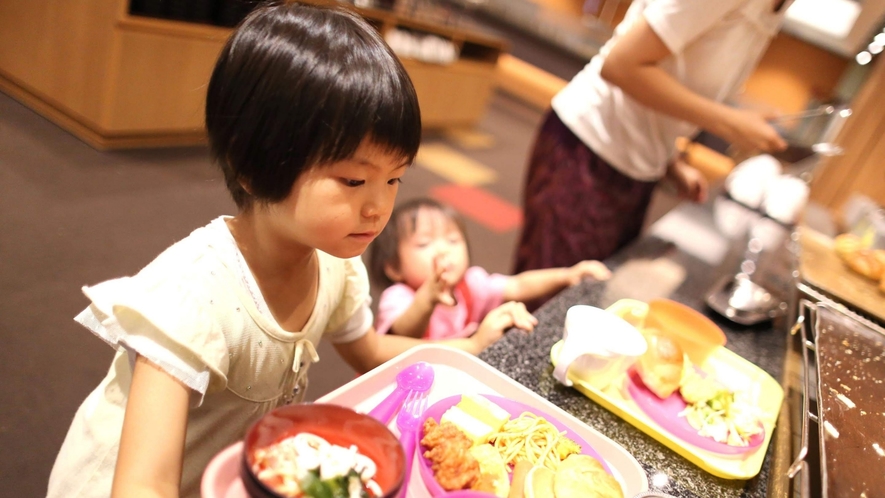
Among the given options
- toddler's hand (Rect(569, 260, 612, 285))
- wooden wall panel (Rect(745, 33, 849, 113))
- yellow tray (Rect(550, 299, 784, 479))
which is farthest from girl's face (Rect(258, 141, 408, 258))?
wooden wall panel (Rect(745, 33, 849, 113))

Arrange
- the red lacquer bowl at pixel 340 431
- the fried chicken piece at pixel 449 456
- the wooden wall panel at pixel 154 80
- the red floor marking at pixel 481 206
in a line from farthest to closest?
the red floor marking at pixel 481 206
the wooden wall panel at pixel 154 80
the fried chicken piece at pixel 449 456
the red lacquer bowl at pixel 340 431

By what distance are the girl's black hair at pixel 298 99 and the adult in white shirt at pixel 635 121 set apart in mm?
697

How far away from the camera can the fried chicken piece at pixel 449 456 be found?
0.57m

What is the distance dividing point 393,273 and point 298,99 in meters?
0.91

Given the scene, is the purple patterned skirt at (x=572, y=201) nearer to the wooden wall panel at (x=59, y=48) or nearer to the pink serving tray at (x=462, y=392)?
the pink serving tray at (x=462, y=392)

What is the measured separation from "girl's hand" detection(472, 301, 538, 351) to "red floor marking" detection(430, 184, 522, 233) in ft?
8.01

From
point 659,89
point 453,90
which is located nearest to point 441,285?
point 659,89

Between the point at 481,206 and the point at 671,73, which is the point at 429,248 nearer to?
the point at 671,73

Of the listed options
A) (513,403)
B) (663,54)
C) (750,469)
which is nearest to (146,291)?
(513,403)

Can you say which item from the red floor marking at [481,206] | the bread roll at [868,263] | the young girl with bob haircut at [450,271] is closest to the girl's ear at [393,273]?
the young girl with bob haircut at [450,271]

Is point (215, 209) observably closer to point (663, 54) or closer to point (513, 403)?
point (513, 403)

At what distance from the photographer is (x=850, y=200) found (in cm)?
255

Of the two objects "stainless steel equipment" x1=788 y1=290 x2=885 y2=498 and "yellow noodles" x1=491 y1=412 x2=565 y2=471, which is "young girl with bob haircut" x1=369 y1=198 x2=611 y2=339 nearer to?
"stainless steel equipment" x1=788 y1=290 x2=885 y2=498

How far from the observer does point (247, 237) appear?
718mm
